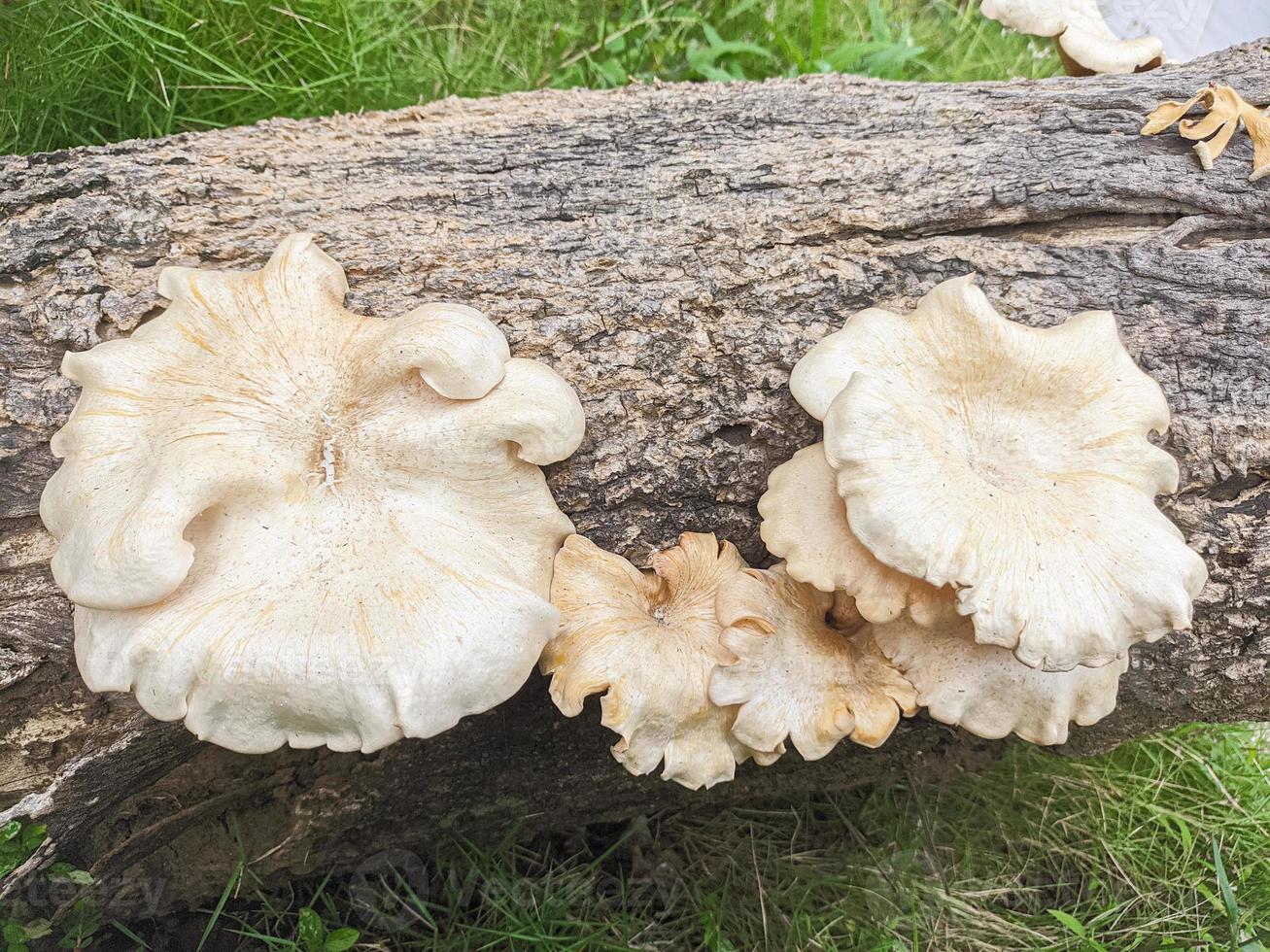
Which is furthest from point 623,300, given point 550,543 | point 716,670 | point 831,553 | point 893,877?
point 893,877

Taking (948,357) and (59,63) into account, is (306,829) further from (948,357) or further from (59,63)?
(59,63)

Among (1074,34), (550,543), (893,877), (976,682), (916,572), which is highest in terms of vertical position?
(1074,34)

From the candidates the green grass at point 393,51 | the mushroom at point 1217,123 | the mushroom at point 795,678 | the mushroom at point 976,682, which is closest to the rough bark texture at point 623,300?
the mushroom at point 1217,123

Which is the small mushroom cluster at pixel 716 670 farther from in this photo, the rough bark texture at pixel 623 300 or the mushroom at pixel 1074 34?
the mushroom at pixel 1074 34

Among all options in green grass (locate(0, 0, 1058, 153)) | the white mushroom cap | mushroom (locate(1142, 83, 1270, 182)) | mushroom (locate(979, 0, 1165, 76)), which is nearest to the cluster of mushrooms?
the white mushroom cap

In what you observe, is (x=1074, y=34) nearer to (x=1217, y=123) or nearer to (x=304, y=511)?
(x=1217, y=123)

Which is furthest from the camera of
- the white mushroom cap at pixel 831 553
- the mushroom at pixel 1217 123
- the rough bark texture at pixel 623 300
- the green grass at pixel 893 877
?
the green grass at pixel 893 877

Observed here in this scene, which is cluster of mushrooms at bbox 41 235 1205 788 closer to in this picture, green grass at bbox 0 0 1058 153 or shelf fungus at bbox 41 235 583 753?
shelf fungus at bbox 41 235 583 753

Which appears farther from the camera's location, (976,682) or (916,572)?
(976,682)

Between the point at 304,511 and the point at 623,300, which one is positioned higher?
the point at 623,300
